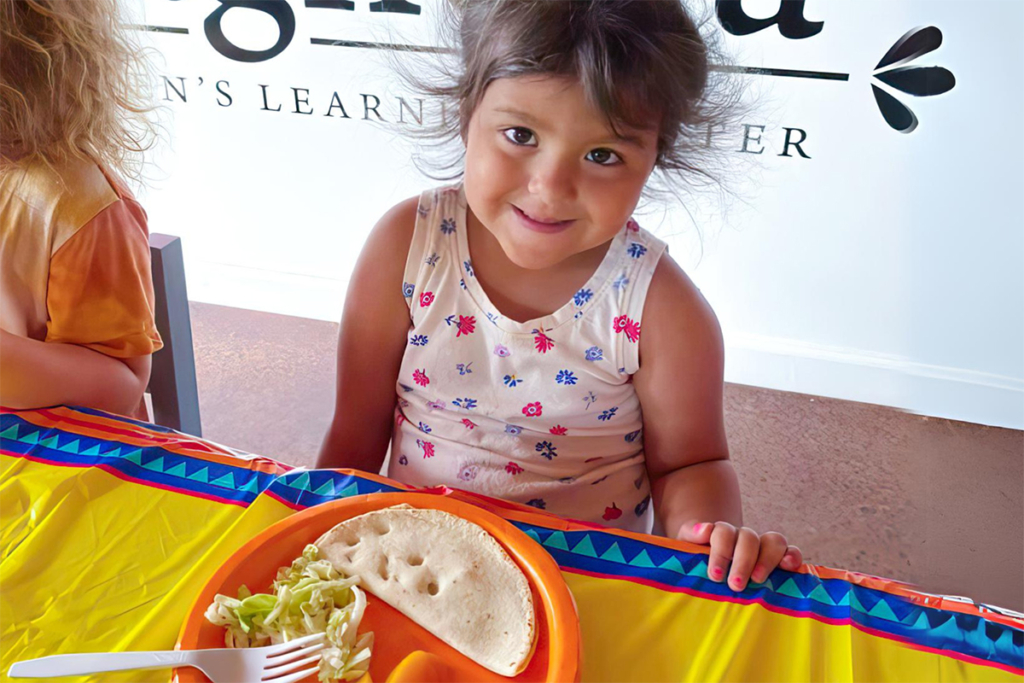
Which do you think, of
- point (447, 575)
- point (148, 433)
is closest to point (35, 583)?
point (148, 433)

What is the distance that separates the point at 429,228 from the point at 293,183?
1.48 meters

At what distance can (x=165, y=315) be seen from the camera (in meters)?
1.09

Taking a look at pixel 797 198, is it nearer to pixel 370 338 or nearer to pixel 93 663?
pixel 370 338

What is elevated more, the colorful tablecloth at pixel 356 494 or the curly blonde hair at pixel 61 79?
the curly blonde hair at pixel 61 79

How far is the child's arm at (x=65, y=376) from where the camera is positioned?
77 centimetres

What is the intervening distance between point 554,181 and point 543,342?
236mm

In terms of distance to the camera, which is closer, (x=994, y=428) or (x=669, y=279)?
(x=669, y=279)

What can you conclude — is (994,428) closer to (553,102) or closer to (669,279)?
(669,279)

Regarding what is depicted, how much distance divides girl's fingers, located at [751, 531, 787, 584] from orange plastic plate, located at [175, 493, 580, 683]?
162 mm

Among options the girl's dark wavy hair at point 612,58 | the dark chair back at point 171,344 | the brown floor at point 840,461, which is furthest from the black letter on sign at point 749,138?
the dark chair back at point 171,344

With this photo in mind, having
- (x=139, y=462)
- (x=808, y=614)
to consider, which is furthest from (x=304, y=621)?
(x=808, y=614)

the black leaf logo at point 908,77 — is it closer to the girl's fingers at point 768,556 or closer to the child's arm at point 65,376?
the girl's fingers at point 768,556

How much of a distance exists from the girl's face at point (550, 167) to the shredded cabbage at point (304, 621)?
1.34 ft

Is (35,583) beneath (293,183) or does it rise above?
above
